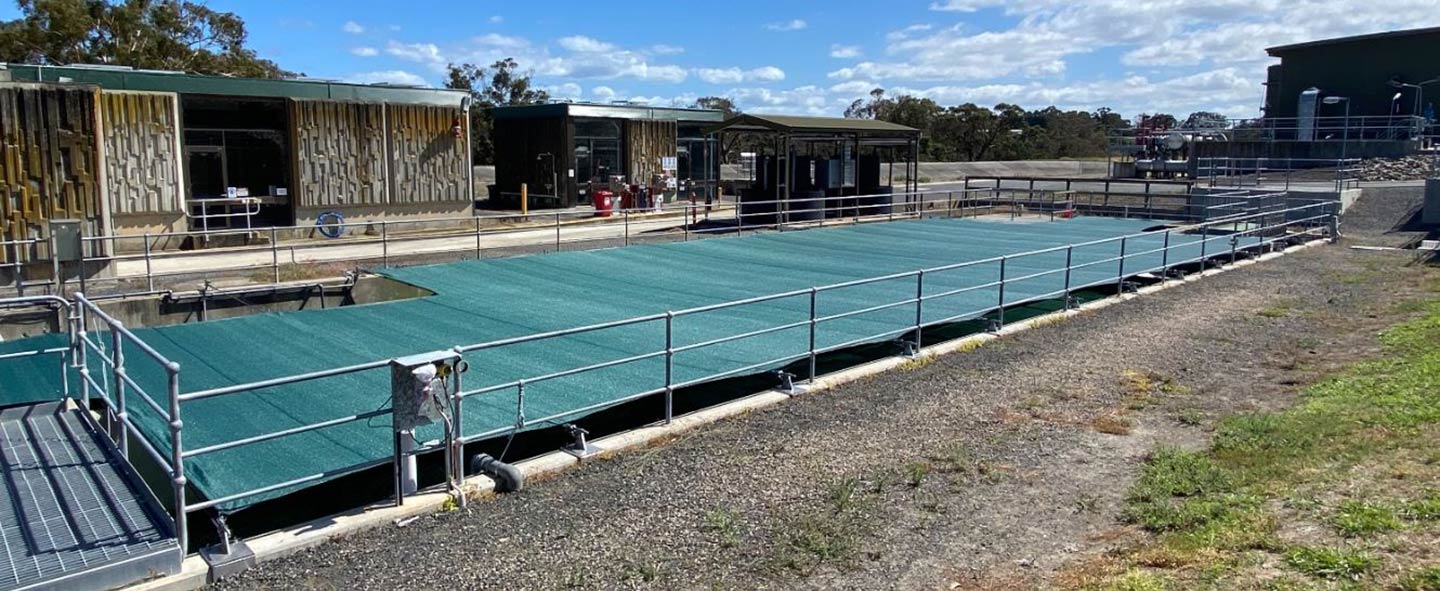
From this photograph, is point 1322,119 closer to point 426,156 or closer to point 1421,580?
point 426,156

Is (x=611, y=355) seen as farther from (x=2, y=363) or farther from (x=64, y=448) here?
(x=2, y=363)

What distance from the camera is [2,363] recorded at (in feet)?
33.1

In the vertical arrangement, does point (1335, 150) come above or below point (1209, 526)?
above

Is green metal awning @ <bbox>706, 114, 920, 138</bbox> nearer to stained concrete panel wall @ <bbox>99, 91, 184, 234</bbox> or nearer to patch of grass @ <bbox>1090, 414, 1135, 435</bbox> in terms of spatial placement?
stained concrete panel wall @ <bbox>99, 91, 184, 234</bbox>

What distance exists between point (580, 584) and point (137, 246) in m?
20.1

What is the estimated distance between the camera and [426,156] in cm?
2762

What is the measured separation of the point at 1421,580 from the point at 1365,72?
57439mm

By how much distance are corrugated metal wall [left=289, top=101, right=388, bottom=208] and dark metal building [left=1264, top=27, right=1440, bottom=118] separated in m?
47.5

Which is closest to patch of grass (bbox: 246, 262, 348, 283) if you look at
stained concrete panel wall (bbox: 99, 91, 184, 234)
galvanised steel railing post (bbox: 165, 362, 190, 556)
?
stained concrete panel wall (bbox: 99, 91, 184, 234)

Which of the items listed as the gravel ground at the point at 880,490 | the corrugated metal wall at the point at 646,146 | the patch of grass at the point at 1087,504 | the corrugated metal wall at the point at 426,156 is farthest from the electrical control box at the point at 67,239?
the corrugated metal wall at the point at 646,146

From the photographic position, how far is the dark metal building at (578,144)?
33969 mm

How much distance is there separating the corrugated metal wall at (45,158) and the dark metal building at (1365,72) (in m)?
→ 54.4

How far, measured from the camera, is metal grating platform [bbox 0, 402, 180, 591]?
17.5 ft

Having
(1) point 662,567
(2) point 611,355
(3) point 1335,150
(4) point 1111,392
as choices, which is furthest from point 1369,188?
(1) point 662,567
